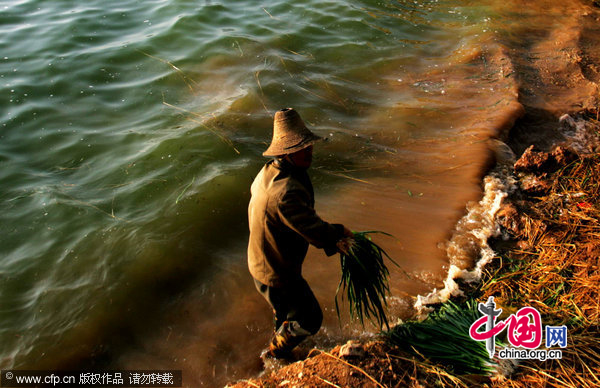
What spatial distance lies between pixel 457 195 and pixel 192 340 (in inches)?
132

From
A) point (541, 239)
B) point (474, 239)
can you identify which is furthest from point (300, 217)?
point (541, 239)

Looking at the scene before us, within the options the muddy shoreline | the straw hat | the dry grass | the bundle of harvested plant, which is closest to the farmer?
the straw hat

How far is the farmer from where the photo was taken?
2.57m

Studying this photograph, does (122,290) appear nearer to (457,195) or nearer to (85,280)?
(85,280)

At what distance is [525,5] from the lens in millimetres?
9641

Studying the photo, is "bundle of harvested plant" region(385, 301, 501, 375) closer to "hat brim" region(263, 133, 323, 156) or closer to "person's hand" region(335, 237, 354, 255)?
"person's hand" region(335, 237, 354, 255)

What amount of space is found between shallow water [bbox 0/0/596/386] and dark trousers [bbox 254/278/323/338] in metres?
0.64

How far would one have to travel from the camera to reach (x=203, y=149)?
569 cm

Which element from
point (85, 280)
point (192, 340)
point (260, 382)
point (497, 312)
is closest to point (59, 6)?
point (85, 280)
